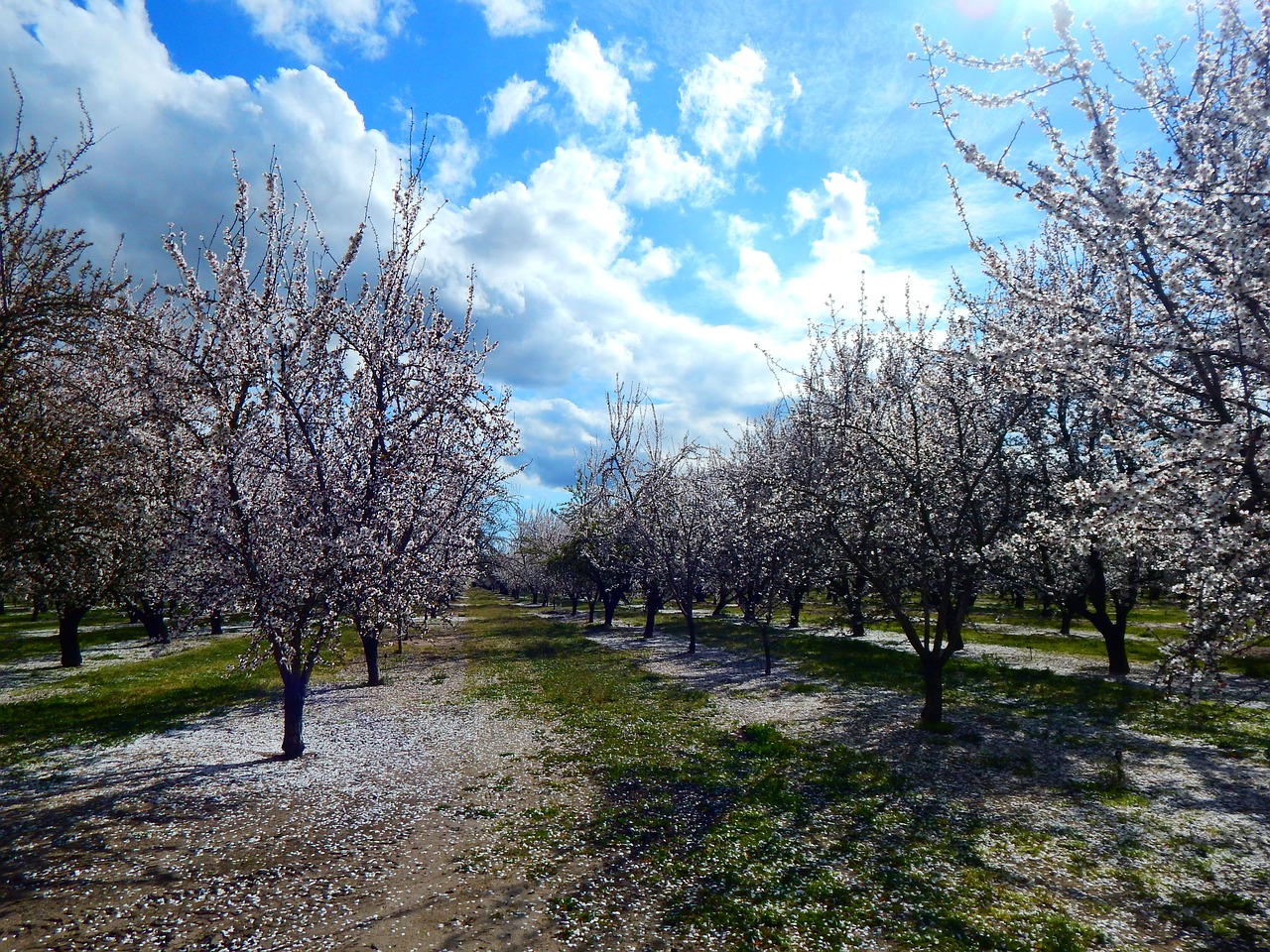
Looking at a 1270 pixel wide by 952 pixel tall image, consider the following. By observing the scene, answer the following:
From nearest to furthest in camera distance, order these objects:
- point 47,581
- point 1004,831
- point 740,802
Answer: point 1004,831 → point 740,802 → point 47,581

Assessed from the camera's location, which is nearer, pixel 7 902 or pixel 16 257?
pixel 7 902

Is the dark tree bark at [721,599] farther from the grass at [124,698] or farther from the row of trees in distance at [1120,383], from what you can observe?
the row of trees in distance at [1120,383]

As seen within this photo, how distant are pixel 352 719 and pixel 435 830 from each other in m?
10.8

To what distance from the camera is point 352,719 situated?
19.8 metres

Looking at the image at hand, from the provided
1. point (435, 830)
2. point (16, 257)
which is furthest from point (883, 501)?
point (16, 257)

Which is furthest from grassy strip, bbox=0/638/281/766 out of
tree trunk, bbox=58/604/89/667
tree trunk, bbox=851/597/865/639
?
tree trunk, bbox=851/597/865/639

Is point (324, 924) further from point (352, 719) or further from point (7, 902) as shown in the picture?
point (352, 719)

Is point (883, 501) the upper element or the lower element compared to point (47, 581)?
upper

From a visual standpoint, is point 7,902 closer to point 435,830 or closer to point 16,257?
point 435,830

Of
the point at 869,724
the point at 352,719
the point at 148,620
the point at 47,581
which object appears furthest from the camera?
the point at 148,620

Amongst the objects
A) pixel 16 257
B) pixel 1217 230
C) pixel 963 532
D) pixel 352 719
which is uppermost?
pixel 16 257

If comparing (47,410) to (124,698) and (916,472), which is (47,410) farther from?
(916,472)

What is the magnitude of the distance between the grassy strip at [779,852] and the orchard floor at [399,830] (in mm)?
561

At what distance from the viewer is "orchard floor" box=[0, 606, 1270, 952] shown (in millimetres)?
7707
